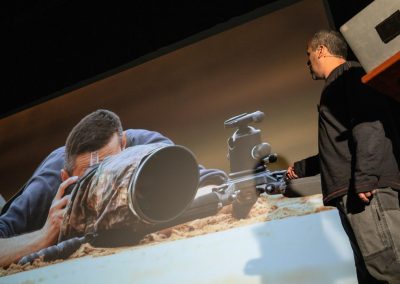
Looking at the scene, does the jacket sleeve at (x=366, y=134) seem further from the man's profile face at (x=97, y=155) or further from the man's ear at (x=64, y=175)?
the man's ear at (x=64, y=175)

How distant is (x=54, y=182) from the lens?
6.93 feet

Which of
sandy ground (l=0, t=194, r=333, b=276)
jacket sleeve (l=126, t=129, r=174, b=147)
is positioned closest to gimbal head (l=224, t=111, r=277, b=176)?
sandy ground (l=0, t=194, r=333, b=276)

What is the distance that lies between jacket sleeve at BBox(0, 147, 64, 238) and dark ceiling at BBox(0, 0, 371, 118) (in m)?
0.49

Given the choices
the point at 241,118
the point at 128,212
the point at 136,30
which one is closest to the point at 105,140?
the point at 128,212

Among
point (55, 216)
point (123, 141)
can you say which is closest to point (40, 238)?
point (55, 216)

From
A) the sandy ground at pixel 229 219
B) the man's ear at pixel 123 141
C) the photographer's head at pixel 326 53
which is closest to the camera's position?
the photographer's head at pixel 326 53

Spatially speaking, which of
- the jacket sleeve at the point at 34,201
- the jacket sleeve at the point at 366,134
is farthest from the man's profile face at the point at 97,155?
the jacket sleeve at the point at 366,134

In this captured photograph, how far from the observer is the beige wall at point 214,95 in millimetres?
1623

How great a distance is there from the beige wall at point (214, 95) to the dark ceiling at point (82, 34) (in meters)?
0.10

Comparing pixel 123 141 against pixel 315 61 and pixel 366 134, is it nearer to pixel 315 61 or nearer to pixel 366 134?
pixel 315 61

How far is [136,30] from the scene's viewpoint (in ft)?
7.04

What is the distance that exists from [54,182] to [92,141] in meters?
0.32

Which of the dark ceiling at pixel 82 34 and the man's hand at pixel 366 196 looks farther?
the dark ceiling at pixel 82 34

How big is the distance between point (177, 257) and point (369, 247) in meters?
0.87
